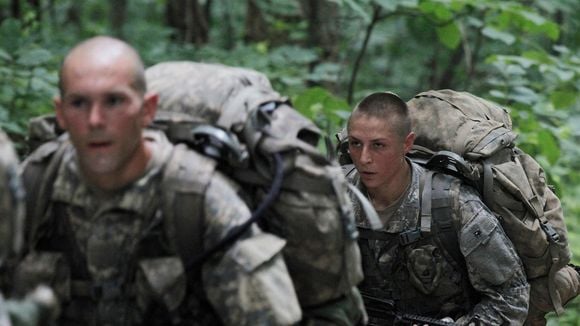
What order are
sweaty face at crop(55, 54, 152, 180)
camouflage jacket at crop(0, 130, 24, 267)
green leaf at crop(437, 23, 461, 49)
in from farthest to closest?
green leaf at crop(437, 23, 461, 49), sweaty face at crop(55, 54, 152, 180), camouflage jacket at crop(0, 130, 24, 267)

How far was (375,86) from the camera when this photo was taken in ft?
36.9

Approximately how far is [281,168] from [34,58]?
10.3ft

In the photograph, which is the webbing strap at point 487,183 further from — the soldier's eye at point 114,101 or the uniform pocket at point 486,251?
the soldier's eye at point 114,101

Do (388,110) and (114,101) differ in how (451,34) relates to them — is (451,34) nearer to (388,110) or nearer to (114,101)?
(388,110)

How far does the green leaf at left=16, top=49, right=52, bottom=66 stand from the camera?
5.65 metres

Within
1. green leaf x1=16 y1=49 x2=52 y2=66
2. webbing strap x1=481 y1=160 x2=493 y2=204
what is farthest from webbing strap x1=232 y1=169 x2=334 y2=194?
green leaf x1=16 y1=49 x2=52 y2=66

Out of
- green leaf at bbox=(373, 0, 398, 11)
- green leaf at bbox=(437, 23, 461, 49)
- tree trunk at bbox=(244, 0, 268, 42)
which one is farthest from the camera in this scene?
tree trunk at bbox=(244, 0, 268, 42)

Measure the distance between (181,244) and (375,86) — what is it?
847cm

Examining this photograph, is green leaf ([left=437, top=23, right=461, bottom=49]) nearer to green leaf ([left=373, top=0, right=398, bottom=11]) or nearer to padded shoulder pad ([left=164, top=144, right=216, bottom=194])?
green leaf ([left=373, top=0, right=398, bottom=11])

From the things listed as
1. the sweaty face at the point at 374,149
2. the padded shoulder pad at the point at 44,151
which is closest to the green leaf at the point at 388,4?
the sweaty face at the point at 374,149

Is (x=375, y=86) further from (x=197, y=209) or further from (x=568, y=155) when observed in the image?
(x=197, y=209)

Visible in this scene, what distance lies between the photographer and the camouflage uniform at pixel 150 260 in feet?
9.54

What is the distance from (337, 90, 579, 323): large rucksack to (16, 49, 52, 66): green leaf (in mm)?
1948

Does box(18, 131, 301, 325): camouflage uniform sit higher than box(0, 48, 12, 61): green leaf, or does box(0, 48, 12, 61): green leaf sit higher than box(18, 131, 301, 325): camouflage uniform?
box(18, 131, 301, 325): camouflage uniform
